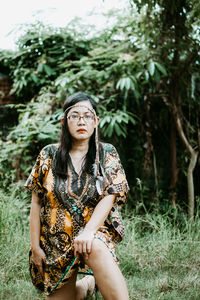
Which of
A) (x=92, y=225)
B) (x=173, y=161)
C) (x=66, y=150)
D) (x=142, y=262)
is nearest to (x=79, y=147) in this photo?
(x=66, y=150)

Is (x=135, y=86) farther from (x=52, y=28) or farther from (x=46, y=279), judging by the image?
(x=46, y=279)

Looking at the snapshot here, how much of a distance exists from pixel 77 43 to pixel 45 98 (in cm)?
90

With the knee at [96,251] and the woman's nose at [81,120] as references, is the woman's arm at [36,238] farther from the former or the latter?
the woman's nose at [81,120]

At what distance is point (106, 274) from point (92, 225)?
256mm

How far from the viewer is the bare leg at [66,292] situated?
6.14 feet

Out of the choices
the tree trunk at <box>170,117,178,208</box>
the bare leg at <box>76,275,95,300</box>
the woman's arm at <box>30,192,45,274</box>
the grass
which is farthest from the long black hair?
the tree trunk at <box>170,117,178,208</box>

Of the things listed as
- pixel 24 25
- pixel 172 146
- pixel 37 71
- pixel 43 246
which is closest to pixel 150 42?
pixel 172 146

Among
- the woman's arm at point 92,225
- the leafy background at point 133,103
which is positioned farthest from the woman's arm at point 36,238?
the leafy background at point 133,103

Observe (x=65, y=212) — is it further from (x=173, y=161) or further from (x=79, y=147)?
(x=173, y=161)

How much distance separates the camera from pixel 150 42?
3582mm

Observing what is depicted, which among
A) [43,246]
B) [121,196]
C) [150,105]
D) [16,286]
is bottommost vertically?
[16,286]

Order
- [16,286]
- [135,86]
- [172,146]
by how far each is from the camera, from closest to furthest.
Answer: [16,286]
[135,86]
[172,146]

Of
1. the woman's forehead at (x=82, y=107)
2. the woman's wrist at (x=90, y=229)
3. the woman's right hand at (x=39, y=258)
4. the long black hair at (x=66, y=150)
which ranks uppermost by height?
the woman's forehead at (x=82, y=107)

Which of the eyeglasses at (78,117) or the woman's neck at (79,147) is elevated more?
the eyeglasses at (78,117)
